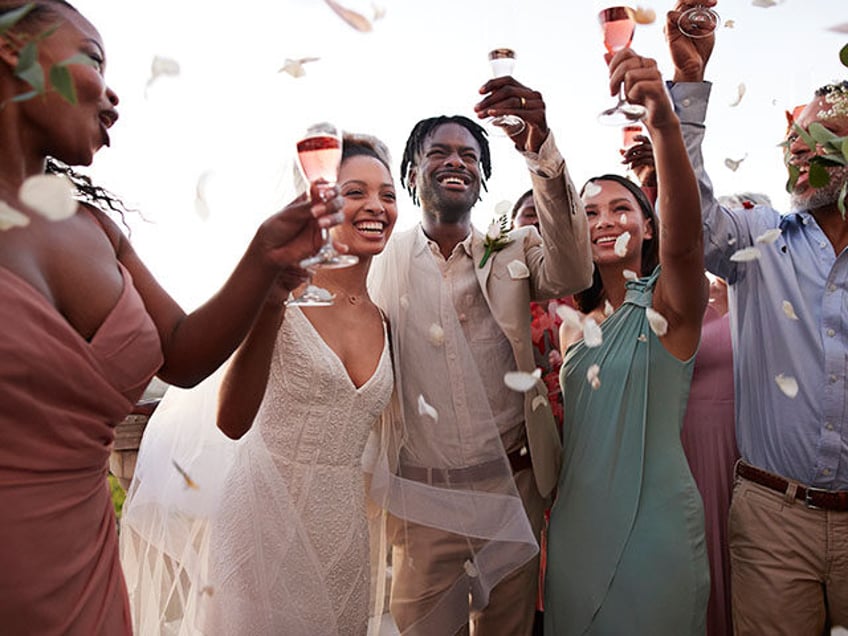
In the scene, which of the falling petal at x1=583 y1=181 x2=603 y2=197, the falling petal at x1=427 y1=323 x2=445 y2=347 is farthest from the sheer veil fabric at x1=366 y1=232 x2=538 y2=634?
the falling petal at x1=583 y1=181 x2=603 y2=197

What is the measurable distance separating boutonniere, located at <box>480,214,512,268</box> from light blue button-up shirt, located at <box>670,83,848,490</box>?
0.85 metres

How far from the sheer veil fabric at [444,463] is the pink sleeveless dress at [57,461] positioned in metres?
1.46

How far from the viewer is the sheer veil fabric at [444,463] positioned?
302 cm

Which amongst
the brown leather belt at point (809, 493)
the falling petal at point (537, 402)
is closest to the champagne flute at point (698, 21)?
the falling petal at point (537, 402)

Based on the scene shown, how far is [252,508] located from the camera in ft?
7.98

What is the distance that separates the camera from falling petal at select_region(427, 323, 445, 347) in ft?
10.2

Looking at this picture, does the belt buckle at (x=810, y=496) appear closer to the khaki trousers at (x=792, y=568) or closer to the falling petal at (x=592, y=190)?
the khaki trousers at (x=792, y=568)

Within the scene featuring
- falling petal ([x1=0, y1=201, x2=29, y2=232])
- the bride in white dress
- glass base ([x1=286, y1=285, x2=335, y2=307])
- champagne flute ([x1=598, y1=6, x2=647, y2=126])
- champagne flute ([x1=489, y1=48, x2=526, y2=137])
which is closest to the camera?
falling petal ([x1=0, y1=201, x2=29, y2=232])

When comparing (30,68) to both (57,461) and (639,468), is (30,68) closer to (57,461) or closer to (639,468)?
(57,461)

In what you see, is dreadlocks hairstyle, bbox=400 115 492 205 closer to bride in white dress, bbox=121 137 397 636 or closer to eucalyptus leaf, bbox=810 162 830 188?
bride in white dress, bbox=121 137 397 636

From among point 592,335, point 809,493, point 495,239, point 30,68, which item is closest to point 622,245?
point 592,335

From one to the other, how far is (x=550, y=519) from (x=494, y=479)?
0.26 metres

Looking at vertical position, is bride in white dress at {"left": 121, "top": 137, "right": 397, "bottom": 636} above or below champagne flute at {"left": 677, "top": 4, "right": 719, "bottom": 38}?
below

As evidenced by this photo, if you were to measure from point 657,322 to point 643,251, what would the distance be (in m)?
0.77
